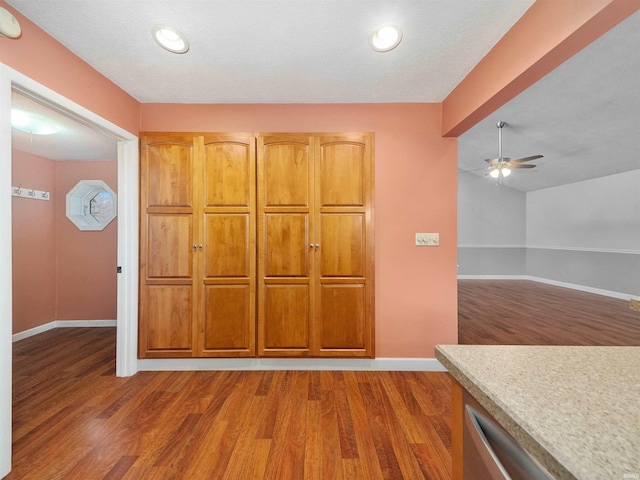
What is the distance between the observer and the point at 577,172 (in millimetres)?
5852

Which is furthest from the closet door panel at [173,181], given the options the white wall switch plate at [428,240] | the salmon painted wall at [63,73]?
the white wall switch plate at [428,240]

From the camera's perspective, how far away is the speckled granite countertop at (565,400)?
1.32 ft

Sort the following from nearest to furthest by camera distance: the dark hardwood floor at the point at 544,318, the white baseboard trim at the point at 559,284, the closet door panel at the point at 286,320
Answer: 1. the closet door panel at the point at 286,320
2. the dark hardwood floor at the point at 544,318
3. the white baseboard trim at the point at 559,284

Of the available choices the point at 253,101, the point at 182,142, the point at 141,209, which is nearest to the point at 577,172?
the point at 253,101

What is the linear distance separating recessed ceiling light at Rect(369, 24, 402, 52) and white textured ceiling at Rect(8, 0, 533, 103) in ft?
0.12

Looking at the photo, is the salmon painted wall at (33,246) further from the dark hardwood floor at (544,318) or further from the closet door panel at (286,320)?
the dark hardwood floor at (544,318)

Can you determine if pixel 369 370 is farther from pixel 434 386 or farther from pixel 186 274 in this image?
pixel 186 274

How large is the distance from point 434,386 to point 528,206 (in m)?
7.79

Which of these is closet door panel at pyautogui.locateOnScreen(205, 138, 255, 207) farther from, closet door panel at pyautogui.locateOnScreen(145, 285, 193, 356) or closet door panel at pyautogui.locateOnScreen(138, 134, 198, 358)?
closet door panel at pyautogui.locateOnScreen(145, 285, 193, 356)

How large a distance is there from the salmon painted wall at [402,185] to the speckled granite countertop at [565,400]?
1.76 m

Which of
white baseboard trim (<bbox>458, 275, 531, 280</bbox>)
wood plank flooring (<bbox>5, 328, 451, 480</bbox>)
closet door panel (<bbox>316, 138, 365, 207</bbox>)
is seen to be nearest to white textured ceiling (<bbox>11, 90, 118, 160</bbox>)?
closet door panel (<bbox>316, 138, 365, 207</bbox>)

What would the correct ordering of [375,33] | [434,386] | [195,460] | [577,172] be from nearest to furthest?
[195,460]
[375,33]
[434,386]
[577,172]

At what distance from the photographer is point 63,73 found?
1.83m

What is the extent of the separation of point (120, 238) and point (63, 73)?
1.28m
